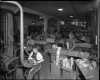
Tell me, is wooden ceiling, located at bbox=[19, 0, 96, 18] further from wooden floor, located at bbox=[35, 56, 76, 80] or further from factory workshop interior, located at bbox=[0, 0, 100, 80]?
wooden floor, located at bbox=[35, 56, 76, 80]

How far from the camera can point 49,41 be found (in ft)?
4.33

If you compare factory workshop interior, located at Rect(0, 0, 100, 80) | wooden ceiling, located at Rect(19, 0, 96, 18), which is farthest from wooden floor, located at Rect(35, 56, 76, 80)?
wooden ceiling, located at Rect(19, 0, 96, 18)

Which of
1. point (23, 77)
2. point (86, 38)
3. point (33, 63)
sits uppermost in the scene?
point (86, 38)

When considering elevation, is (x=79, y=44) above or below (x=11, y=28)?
below

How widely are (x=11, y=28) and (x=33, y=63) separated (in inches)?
15.4

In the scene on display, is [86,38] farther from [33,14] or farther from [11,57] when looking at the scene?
[11,57]

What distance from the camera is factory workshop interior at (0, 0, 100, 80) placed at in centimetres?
120

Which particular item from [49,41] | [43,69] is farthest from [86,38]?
[43,69]

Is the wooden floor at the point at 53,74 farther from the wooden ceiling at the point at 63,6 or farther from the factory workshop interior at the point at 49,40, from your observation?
the wooden ceiling at the point at 63,6

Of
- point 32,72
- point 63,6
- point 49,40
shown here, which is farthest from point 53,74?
point 63,6

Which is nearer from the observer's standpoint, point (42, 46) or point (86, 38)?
point (86, 38)

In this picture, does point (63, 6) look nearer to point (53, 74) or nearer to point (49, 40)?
point (49, 40)

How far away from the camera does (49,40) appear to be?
4.33 ft

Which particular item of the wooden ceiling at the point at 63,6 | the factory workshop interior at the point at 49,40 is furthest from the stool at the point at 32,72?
the wooden ceiling at the point at 63,6
